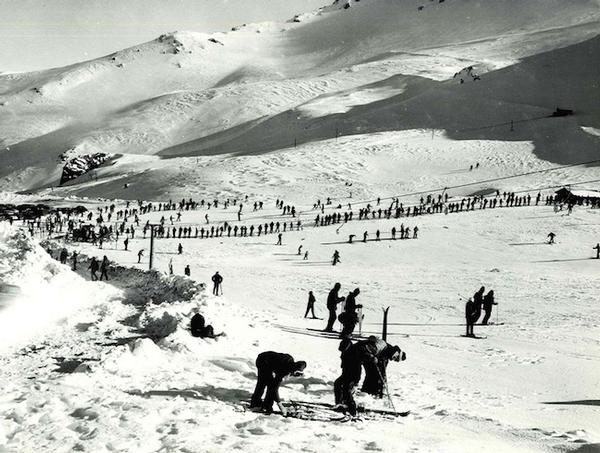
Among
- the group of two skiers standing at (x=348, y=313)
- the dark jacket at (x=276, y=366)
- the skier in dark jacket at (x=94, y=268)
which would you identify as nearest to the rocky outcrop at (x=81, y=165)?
the skier in dark jacket at (x=94, y=268)

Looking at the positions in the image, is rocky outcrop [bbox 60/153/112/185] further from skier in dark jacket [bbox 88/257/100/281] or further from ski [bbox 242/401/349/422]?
ski [bbox 242/401/349/422]

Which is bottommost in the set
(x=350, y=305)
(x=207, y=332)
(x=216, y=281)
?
(x=207, y=332)

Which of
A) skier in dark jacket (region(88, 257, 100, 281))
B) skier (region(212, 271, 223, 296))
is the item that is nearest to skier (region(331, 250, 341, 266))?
skier (region(212, 271, 223, 296))

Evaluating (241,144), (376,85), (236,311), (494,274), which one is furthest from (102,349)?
(376,85)

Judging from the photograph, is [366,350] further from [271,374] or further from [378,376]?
[271,374]

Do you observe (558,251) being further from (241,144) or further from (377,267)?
(241,144)

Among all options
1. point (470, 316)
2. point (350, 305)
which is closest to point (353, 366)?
point (350, 305)
